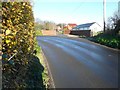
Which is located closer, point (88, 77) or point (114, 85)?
point (114, 85)

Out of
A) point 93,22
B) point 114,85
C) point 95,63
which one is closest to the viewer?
point 114,85

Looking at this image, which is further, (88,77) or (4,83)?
(88,77)

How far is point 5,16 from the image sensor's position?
16.1ft

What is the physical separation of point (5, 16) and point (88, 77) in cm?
839

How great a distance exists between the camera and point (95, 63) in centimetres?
1717

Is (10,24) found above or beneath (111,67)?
above

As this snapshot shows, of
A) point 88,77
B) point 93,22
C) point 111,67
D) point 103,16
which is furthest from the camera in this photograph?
point 93,22

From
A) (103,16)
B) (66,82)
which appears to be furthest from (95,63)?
(103,16)

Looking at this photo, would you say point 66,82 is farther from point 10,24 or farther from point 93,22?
point 93,22

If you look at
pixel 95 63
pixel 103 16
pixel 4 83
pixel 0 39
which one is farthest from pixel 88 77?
pixel 103 16

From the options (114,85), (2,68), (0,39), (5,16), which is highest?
(5,16)

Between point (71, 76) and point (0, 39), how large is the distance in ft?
29.5

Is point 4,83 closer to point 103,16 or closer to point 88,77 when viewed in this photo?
point 88,77

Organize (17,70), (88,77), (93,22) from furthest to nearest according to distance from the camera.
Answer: (93,22) → (88,77) → (17,70)
